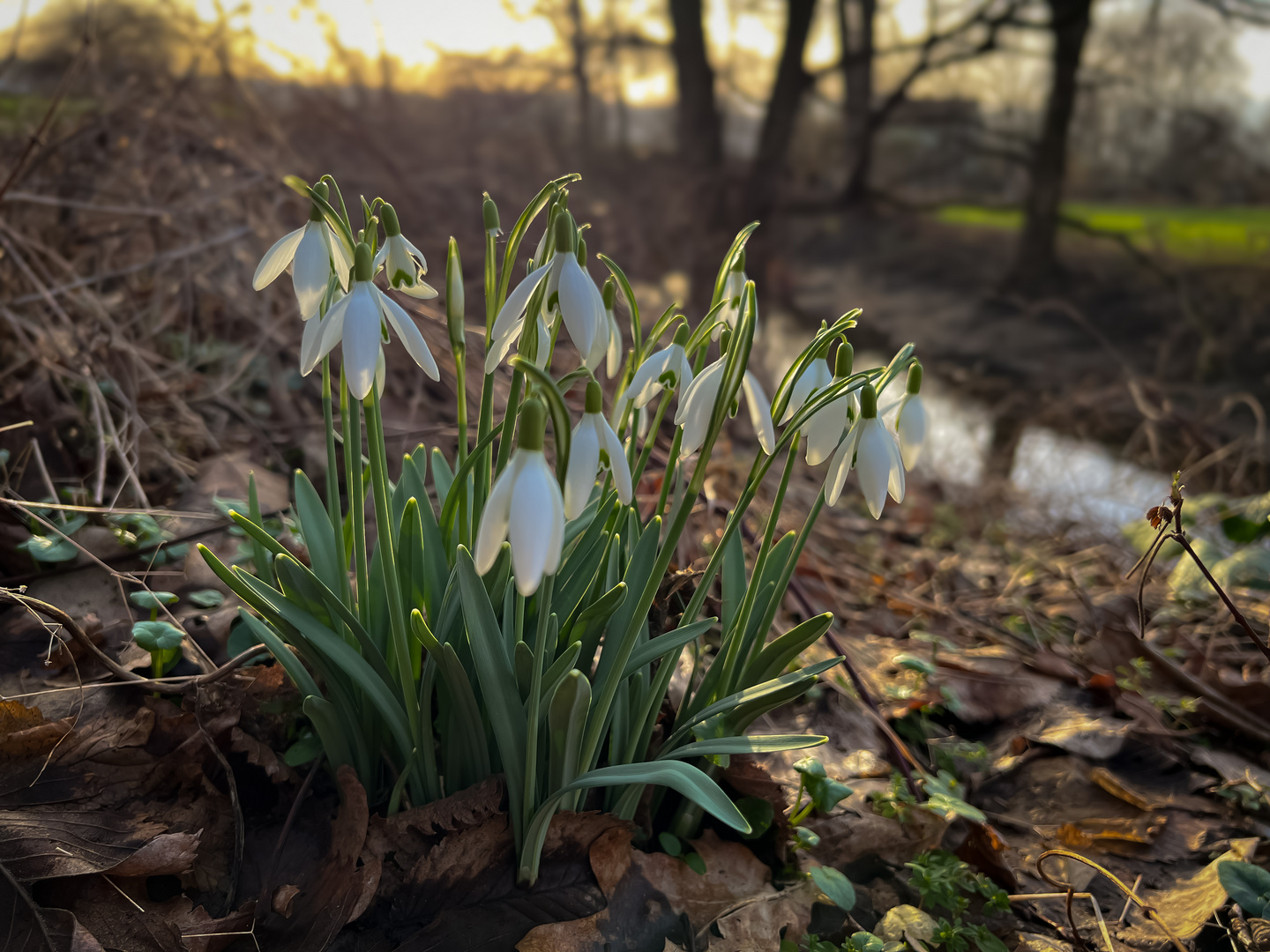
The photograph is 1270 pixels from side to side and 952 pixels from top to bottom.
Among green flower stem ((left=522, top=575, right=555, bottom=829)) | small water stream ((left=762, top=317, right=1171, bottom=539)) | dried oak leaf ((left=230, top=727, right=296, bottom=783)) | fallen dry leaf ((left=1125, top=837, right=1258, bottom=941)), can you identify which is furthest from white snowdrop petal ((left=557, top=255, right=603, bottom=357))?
small water stream ((left=762, top=317, right=1171, bottom=539))

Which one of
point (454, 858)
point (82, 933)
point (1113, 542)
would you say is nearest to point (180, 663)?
point (82, 933)

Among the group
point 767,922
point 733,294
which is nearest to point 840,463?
point 733,294

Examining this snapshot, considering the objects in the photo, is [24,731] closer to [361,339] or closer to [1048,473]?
[361,339]

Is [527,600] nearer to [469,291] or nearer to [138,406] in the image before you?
[138,406]

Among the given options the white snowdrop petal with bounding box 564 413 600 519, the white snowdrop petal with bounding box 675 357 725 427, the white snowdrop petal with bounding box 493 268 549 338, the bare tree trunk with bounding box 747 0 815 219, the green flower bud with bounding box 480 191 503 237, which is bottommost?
the white snowdrop petal with bounding box 564 413 600 519

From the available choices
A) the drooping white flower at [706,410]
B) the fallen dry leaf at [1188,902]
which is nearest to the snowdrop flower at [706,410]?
the drooping white flower at [706,410]

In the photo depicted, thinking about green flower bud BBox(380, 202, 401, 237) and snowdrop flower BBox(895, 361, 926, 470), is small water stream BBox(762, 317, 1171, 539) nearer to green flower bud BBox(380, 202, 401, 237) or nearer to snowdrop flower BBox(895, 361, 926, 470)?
snowdrop flower BBox(895, 361, 926, 470)
